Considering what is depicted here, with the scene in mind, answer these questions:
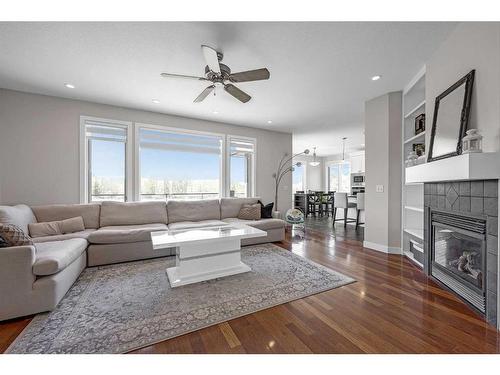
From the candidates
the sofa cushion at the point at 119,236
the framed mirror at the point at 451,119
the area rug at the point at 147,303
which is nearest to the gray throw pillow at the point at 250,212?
the area rug at the point at 147,303

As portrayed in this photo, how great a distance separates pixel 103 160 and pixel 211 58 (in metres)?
3.14

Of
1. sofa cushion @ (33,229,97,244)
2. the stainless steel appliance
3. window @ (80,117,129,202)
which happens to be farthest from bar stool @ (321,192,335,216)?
sofa cushion @ (33,229,97,244)

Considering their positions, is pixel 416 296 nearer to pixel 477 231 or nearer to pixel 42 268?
pixel 477 231

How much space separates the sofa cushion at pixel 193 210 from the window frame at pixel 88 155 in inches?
34.5

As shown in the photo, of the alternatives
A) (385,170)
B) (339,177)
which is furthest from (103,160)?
(339,177)

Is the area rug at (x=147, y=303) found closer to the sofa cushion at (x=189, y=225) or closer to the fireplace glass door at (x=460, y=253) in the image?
the sofa cushion at (x=189, y=225)

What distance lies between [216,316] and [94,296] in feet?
4.25

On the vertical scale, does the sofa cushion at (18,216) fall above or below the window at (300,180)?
below

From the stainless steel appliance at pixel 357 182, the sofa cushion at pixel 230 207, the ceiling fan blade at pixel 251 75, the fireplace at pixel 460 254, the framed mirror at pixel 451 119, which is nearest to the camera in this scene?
the fireplace at pixel 460 254

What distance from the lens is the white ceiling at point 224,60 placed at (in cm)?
194

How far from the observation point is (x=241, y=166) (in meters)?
5.40

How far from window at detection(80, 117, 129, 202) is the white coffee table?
7.13 ft
